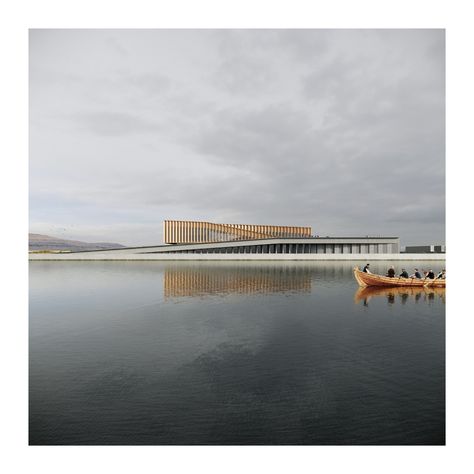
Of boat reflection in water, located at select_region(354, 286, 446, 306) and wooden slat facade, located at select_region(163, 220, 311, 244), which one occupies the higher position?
wooden slat facade, located at select_region(163, 220, 311, 244)

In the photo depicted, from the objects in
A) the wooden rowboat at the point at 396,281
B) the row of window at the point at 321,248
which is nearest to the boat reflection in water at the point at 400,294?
the wooden rowboat at the point at 396,281

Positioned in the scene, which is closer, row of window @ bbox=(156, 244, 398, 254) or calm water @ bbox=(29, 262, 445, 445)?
calm water @ bbox=(29, 262, 445, 445)

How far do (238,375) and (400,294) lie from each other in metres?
21.7

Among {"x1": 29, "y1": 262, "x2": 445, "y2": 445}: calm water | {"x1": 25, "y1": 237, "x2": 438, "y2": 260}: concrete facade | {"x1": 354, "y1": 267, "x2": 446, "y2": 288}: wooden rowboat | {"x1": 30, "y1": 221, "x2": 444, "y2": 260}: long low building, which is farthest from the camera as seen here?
{"x1": 30, "y1": 221, "x2": 444, "y2": 260}: long low building

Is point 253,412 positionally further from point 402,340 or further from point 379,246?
point 379,246

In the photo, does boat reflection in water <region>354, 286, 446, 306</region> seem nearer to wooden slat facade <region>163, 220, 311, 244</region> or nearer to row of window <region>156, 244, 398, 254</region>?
row of window <region>156, 244, 398, 254</region>

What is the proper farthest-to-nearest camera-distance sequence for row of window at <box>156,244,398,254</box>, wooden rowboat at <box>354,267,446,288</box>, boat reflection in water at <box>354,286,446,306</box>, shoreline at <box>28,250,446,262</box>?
row of window at <box>156,244,398,254</box>, shoreline at <box>28,250,446,262</box>, wooden rowboat at <box>354,267,446,288</box>, boat reflection in water at <box>354,286,446,306</box>

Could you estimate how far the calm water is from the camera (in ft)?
23.7

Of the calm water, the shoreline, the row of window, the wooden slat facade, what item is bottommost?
the shoreline

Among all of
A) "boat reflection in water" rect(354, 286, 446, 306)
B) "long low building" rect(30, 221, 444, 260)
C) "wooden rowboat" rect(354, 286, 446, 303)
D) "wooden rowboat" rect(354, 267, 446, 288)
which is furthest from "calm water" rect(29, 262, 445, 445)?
"long low building" rect(30, 221, 444, 260)

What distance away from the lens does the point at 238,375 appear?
10.0 metres

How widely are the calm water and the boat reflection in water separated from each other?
3.46m

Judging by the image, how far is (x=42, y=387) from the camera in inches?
374

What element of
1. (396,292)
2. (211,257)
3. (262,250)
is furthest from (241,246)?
(396,292)
